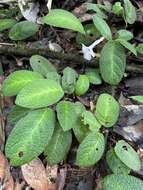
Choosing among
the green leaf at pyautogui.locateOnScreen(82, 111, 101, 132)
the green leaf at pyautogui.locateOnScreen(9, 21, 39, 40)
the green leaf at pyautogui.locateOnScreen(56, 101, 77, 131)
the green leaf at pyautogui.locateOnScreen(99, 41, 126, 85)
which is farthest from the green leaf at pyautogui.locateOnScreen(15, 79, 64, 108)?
the green leaf at pyautogui.locateOnScreen(9, 21, 39, 40)

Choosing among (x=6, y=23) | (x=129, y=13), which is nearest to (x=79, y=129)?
(x=129, y=13)

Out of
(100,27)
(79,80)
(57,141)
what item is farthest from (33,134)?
(100,27)

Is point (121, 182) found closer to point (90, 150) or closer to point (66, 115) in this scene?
point (90, 150)

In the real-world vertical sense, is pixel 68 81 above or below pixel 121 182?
above

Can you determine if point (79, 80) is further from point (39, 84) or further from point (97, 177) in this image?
point (97, 177)

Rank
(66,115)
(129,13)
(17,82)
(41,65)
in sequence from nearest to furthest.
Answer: (66,115)
(17,82)
(41,65)
(129,13)
